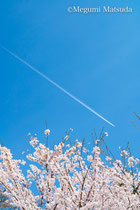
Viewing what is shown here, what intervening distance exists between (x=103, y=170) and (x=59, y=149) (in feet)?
6.20

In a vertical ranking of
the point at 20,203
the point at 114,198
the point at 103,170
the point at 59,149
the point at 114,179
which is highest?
the point at 59,149

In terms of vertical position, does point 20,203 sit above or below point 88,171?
below

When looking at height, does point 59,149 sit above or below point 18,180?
above

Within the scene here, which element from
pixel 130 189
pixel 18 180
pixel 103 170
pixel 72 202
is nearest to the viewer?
pixel 72 202

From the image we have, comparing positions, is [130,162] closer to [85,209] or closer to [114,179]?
[114,179]

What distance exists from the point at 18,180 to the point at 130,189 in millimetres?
3860

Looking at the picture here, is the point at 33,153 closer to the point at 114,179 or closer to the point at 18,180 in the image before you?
the point at 18,180

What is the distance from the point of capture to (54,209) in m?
6.62

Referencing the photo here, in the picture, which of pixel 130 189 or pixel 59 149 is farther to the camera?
pixel 59 149

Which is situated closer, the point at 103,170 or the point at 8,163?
the point at 8,163

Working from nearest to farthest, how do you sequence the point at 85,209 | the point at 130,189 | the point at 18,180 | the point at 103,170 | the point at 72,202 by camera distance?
the point at 85,209 → the point at 72,202 → the point at 130,189 → the point at 18,180 → the point at 103,170

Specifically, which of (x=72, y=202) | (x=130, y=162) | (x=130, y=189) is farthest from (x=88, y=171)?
(x=130, y=162)

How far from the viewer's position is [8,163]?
663 cm

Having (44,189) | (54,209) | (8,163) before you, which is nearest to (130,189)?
(54,209)
